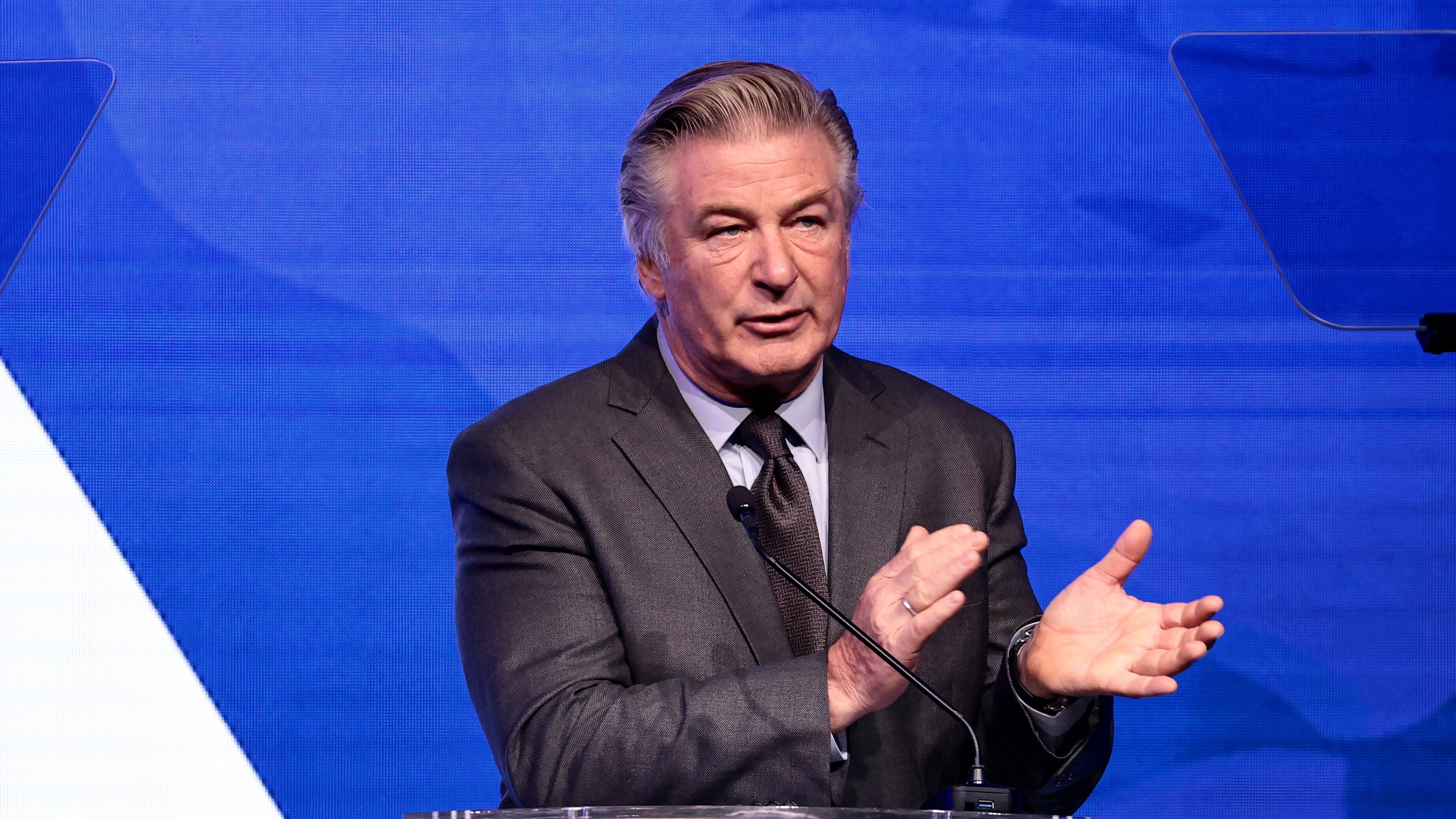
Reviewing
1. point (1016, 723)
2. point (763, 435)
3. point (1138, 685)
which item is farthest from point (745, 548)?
point (1138, 685)

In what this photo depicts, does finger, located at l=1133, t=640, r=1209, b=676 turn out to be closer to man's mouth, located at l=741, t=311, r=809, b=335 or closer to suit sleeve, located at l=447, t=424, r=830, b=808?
suit sleeve, located at l=447, t=424, r=830, b=808

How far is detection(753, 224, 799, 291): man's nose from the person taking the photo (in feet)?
5.49

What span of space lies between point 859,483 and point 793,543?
14 cm

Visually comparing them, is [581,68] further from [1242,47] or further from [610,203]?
[1242,47]

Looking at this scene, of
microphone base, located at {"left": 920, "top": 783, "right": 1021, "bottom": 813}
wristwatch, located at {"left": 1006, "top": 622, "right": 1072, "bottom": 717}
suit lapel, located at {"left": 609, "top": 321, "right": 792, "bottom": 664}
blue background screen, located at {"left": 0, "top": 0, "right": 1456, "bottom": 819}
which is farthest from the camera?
blue background screen, located at {"left": 0, "top": 0, "right": 1456, "bottom": 819}

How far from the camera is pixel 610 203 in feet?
8.68

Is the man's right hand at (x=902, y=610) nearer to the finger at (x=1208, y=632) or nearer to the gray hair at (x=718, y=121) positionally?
the finger at (x=1208, y=632)

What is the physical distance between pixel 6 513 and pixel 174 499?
348mm

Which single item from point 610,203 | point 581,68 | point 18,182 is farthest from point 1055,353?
point 18,182

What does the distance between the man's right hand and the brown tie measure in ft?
0.67

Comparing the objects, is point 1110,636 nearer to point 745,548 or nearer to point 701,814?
point 745,548

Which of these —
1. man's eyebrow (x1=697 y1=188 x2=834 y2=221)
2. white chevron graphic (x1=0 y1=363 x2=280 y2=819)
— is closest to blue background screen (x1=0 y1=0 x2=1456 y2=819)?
white chevron graphic (x1=0 y1=363 x2=280 y2=819)

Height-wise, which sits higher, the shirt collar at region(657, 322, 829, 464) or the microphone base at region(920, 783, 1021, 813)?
the shirt collar at region(657, 322, 829, 464)

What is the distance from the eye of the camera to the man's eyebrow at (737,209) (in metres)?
1.70
